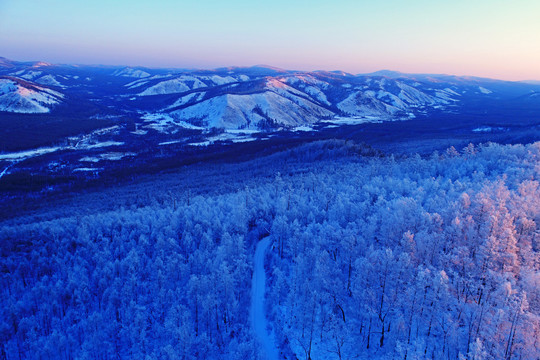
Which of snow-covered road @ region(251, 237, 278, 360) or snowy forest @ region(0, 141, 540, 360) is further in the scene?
snow-covered road @ region(251, 237, 278, 360)

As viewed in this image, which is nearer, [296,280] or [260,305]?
[296,280]

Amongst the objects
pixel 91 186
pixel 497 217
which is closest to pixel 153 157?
pixel 91 186

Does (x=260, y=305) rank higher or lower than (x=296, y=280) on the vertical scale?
lower

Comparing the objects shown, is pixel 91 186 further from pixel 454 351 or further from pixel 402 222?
pixel 454 351

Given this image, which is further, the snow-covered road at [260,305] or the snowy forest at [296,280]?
the snow-covered road at [260,305]
